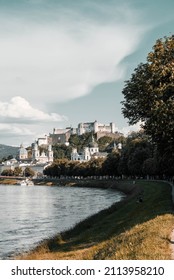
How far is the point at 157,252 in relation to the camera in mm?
18531

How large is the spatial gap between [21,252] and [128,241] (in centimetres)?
1214

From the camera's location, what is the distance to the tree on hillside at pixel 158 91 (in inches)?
1324

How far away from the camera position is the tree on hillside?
3362 cm

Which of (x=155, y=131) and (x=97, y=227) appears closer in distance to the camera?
(x=155, y=131)

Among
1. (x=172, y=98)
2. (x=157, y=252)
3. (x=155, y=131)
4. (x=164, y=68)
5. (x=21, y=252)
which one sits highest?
(x=164, y=68)

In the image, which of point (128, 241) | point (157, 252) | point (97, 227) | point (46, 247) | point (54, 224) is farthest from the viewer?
point (54, 224)

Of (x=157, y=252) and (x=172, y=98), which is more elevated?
(x=172, y=98)

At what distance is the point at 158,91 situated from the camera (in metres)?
34.3

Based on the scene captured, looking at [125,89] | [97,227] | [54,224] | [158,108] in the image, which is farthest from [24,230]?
[158,108]
